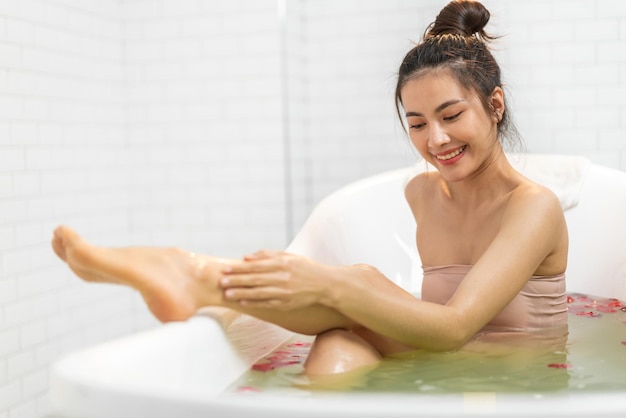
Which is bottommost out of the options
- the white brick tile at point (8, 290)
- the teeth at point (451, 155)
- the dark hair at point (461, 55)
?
the white brick tile at point (8, 290)

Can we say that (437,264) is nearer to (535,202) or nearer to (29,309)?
(535,202)

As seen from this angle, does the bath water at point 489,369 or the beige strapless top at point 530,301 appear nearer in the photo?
the bath water at point 489,369

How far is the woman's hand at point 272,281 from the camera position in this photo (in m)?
1.55

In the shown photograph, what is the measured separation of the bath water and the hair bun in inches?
30.4

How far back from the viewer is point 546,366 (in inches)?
67.2

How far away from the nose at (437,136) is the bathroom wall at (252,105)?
5.65 ft

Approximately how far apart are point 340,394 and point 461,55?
2.98ft

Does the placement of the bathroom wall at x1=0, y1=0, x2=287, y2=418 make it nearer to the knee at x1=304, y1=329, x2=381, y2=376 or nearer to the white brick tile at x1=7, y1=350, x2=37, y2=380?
the white brick tile at x1=7, y1=350, x2=37, y2=380

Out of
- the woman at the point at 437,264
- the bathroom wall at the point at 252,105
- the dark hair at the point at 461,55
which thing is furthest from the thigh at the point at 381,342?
the bathroom wall at the point at 252,105

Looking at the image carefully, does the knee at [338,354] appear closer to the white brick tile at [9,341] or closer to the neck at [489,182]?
the neck at [489,182]

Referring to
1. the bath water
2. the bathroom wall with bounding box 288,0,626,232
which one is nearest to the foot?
the bath water

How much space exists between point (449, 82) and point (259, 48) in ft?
6.20

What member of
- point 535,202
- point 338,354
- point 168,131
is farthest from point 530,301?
point 168,131

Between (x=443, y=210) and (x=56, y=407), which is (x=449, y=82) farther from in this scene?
(x=56, y=407)
